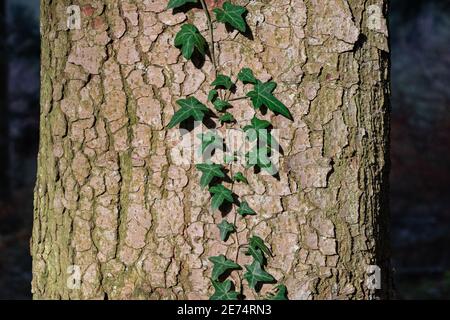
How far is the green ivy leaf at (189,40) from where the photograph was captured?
1815mm

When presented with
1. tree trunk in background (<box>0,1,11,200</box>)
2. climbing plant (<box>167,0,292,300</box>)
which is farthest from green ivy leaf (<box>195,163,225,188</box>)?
tree trunk in background (<box>0,1,11,200</box>)

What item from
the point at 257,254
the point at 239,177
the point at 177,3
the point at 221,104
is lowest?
the point at 257,254

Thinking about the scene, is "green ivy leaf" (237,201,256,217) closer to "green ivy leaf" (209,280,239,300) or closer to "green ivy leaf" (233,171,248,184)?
"green ivy leaf" (233,171,248,184)

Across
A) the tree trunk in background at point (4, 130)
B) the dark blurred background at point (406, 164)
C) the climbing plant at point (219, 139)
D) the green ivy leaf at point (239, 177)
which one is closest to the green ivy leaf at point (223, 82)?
the climbing plant at point (219, 139)

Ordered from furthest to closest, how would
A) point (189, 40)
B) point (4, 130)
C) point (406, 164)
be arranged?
point (4, 130)
point (406, 164)
point (189, 40)

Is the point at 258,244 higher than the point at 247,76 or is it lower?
lower

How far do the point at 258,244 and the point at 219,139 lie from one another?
344 millimetres

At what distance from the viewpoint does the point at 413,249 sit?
271 inches

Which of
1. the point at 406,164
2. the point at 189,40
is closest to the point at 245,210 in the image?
the point at 189,40

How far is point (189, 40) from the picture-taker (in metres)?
1.82

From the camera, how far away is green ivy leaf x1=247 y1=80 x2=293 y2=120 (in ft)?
5.97

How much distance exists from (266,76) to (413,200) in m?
6.41

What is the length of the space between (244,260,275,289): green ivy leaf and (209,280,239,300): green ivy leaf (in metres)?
0.06

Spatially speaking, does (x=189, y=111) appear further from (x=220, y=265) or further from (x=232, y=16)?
(x=220, y=265)
